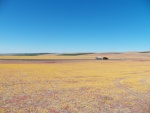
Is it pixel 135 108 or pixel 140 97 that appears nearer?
pixel 135 108

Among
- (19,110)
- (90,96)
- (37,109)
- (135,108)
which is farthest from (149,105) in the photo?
(19,110)

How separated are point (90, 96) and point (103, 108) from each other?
255 cm

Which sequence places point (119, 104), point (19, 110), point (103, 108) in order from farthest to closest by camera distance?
point (119, 104)
point (103, 108)
point (19, 110)

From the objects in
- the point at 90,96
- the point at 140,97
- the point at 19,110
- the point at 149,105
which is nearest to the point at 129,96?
the point at 140,97

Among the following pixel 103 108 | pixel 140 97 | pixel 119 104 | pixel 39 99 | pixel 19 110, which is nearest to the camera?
pixel 19 110

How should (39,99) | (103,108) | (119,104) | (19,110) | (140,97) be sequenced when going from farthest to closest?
(140,97) → (39,99) → (119,104) → (103,108) → (19,110)

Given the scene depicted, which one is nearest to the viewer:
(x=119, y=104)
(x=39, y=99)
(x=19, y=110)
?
(x=19, y=110)

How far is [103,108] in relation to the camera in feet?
31.3

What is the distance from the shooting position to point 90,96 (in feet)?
39.4

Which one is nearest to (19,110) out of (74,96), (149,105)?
(74,96)

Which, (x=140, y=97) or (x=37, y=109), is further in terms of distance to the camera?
(x=140, y=97)

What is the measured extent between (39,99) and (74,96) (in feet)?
8.79

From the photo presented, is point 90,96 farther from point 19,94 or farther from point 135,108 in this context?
point 19,94

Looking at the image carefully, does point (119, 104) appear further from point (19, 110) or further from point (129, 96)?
point (19, 110)
